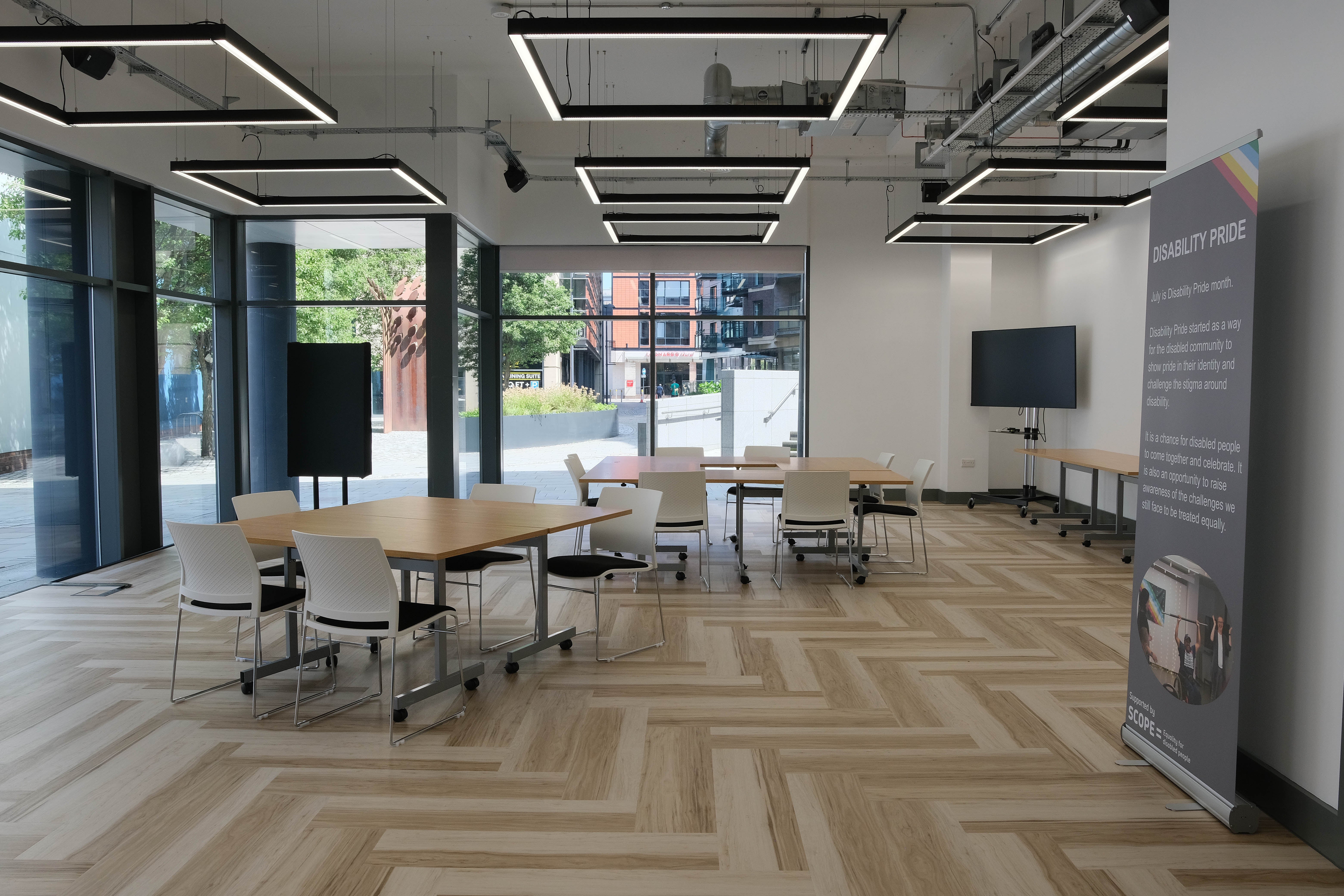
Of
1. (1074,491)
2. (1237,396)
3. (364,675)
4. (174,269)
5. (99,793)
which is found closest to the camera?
(1237,396)

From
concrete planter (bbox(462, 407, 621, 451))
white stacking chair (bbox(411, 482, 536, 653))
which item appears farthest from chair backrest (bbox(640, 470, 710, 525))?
concrete planter (bbox(462, 407, 621, 451))

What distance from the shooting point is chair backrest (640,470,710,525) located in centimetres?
638

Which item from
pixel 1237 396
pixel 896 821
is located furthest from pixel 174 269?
pixel 1237 396

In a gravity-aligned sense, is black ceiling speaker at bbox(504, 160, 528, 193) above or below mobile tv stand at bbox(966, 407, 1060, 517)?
above

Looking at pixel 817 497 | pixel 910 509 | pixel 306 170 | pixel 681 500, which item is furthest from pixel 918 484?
pixel 306 170

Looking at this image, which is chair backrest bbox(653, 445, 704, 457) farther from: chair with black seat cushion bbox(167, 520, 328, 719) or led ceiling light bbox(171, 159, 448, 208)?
chair with black seat cushion bbox(167, 520, 328, 719)

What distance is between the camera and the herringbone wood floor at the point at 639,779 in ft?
8.54

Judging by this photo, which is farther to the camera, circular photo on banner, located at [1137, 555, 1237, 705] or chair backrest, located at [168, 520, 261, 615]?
chair backrest, located at [168, 520, 261, 615]

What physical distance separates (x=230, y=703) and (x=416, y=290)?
20.0 ft

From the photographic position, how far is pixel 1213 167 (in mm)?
3035

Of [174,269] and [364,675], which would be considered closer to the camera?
[364,675]

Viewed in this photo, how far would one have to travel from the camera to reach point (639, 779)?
3.24m

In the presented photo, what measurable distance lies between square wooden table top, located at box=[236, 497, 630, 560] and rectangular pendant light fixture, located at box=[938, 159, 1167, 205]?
Answer: 406 cm

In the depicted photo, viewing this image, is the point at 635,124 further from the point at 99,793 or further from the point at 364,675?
the point at 99,793
